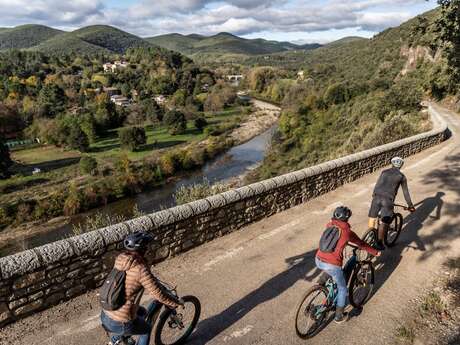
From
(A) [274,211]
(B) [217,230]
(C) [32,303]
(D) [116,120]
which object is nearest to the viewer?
(C) [32,303]

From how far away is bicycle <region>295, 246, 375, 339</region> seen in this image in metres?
4.22

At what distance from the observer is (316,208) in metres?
8.62

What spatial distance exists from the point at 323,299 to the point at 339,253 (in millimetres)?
689

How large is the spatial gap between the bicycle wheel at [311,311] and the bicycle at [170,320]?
124 centimetres

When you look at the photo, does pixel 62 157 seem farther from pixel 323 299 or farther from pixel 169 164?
pixel 323 299

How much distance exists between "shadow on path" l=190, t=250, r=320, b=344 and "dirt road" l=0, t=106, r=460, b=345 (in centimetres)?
1

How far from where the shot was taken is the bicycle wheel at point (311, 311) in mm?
4184

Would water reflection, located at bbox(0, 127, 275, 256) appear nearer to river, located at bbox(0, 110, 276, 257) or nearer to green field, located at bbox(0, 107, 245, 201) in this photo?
river, located at bbox(0, 110, 276, 257)

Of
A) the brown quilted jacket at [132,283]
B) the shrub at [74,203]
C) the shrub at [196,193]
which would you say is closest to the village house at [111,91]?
the shrub at [74,203]

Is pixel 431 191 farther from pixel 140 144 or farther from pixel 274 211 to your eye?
pixel 140 144

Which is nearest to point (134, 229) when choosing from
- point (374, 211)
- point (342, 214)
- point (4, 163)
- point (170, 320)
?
point (170, 320)

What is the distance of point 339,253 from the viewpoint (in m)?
4.12

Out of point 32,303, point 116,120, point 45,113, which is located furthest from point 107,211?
point 45,113

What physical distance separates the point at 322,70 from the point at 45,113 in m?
77.7
